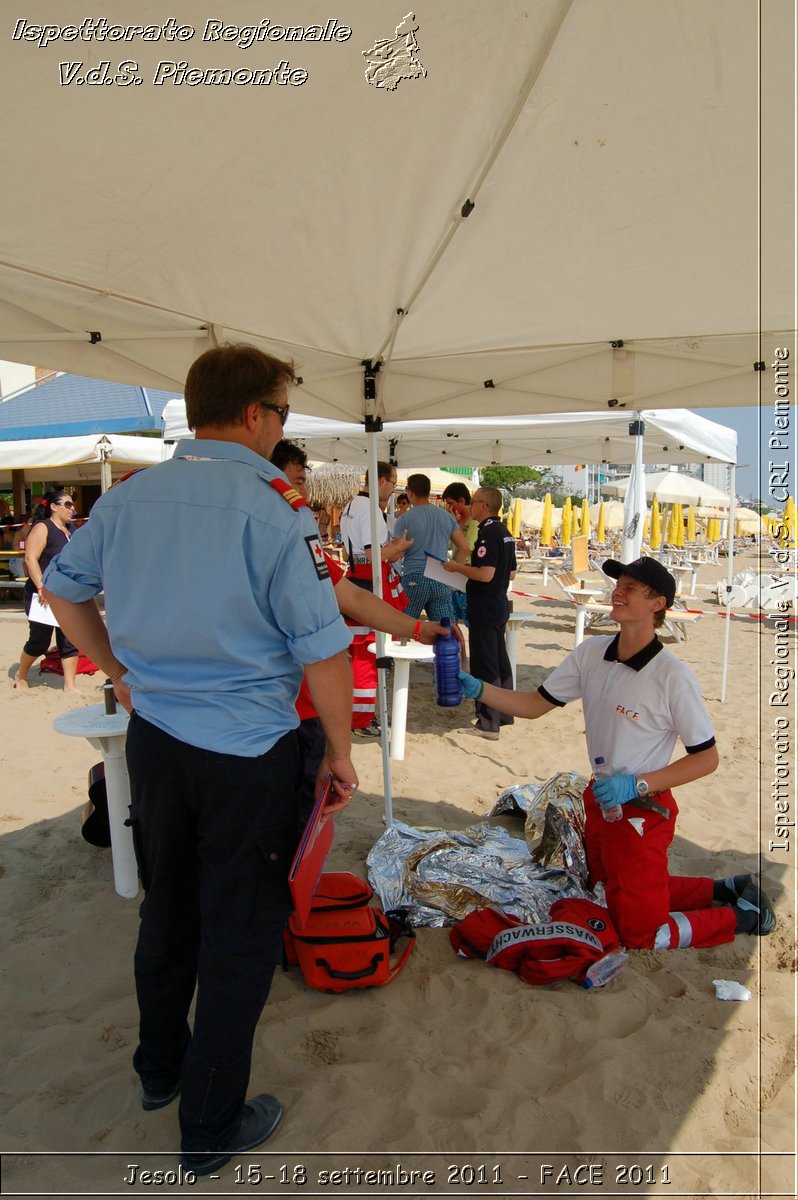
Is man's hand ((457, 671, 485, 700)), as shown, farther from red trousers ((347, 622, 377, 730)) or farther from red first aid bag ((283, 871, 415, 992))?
red trousers ((347, 622, 377, 730))

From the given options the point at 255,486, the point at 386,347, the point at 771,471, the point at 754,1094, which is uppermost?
the point at 386,347

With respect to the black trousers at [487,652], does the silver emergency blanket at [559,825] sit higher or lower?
lower

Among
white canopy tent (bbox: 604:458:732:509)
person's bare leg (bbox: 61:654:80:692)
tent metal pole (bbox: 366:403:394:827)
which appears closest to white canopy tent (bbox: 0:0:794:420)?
tent metal pole (bbox: 366:403:394:827)

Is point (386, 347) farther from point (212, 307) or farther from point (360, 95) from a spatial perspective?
point (360, 95)

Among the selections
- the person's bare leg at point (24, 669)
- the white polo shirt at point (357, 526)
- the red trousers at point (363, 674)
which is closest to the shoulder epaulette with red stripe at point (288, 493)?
the red trousers at point (363, 674)

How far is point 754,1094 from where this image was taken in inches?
84.7

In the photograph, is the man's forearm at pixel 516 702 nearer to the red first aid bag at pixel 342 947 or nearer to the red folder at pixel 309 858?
the red first aid bag at pixel 342 947

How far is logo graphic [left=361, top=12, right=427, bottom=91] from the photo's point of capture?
168cm

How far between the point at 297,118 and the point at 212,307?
1179 millimetres

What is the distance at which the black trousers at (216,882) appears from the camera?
165 centimetres

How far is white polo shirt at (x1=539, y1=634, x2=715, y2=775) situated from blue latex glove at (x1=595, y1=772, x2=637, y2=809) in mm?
112

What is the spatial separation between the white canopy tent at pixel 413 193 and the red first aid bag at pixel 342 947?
2116 millimetres

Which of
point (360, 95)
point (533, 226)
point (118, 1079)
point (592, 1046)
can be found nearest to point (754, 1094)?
point (592, 1046)

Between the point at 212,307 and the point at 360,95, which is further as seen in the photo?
the point at 212,307
